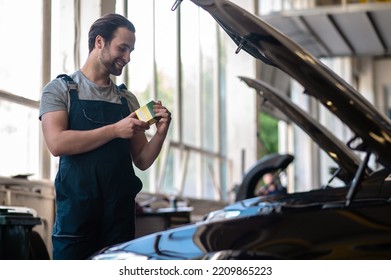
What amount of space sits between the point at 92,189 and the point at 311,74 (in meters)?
0.86

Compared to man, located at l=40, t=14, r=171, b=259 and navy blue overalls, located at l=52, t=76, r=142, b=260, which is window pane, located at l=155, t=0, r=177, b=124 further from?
navy blue overalls, located at l=52, t=76, r=142, b=260

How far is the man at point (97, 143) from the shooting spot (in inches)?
123

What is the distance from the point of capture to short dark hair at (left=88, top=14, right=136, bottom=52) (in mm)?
3221

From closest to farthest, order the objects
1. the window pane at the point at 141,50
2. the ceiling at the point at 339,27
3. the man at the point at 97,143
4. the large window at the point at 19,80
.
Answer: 1. the man at the point at 97,143
2. the window pane at the point at 141,50
3. the large window at the point at 19,80
4. the ceiling at the point at 339,27

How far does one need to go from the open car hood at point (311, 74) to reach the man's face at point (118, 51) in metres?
0.29

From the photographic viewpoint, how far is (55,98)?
10.4ft

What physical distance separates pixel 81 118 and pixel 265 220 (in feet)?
2.24

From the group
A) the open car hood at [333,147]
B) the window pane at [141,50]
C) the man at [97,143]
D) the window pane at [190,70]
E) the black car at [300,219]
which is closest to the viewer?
the black car at [300,219]

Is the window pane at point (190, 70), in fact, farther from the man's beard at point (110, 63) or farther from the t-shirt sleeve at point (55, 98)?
the t-shirt sleeve at point (55, 98)

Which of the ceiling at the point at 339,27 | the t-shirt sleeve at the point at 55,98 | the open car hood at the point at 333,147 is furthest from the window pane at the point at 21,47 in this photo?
the ceiling at the point at 339,27

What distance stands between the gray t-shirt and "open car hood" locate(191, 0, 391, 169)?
474 millimetres

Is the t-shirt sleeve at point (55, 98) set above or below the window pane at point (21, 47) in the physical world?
below

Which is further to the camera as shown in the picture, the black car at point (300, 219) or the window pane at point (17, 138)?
the window pane at point (17, 138)
